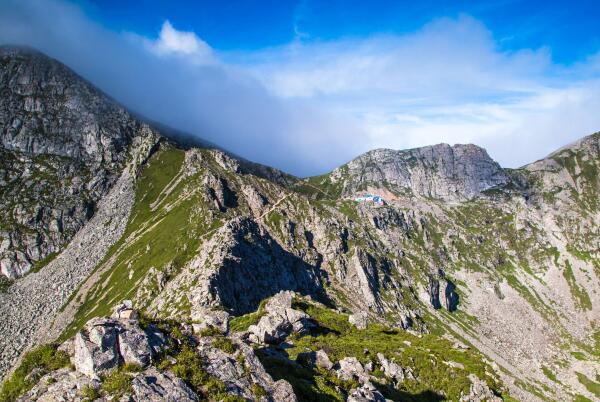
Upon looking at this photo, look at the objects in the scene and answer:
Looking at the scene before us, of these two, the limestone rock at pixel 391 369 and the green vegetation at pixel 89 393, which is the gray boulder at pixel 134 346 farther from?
the limestone rock at pixel 391 369

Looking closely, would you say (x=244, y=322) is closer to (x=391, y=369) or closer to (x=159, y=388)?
(x=391, y=369)

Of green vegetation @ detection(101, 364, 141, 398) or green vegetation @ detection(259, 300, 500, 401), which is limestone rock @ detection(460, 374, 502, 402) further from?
green vegetation @ detection(101, 364, 141, 398)

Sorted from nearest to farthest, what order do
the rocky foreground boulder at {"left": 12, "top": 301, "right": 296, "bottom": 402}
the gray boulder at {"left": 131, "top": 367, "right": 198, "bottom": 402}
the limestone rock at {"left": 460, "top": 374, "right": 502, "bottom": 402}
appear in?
1. the gray boulder at {"left": 131, "top": 367, "right": 198, "bottom": 402}
2. the rocky foreground boulder at {"left": 12, "top": 301, "right": 296, "bottom": 402}
3. the limestone rock at {"left": 460, "top": 374, "right": 502, "bottom": 402}

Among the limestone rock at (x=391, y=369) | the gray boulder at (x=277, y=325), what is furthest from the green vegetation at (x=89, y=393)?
the limestone rock at (x=391, y=369)

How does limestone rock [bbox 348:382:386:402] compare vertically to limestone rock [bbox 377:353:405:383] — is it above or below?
above

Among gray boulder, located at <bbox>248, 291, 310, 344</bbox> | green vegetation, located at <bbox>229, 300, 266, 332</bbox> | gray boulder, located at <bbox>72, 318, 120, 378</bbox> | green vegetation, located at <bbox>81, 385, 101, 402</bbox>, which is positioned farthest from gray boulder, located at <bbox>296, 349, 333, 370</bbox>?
green vegetation, located at <bbox>229, 300, 266, 332</bbox>

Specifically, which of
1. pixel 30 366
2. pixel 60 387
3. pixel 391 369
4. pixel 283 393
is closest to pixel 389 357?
pixel 391 369

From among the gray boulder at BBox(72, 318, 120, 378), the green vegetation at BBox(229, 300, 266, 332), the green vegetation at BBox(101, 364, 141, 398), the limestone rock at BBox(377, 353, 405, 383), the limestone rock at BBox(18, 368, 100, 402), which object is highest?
the gray boulder at BBox(72, 318, 120, 378)

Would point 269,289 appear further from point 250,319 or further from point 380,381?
point 380,381
